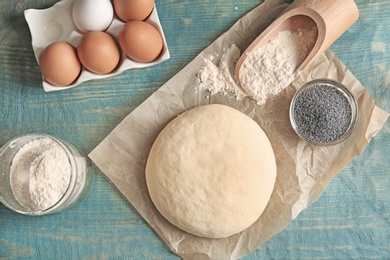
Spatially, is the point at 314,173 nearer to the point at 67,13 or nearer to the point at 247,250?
the point at 247,250

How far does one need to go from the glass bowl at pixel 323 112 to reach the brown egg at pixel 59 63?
1.91 feet

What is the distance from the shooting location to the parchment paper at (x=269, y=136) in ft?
4.14

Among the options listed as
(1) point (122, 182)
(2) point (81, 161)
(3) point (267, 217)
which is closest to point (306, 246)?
(3) point (267, 217)

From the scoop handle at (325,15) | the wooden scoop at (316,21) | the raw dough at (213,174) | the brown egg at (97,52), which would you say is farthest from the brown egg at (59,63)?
the scoop handle at (325,15)

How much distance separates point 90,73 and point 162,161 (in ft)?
0.99

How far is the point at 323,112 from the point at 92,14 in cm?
65

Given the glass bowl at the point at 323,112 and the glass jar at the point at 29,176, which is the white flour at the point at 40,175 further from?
the glass bowl at the point at 323,112

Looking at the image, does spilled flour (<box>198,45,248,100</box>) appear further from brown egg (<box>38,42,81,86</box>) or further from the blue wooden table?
brown egg (<box>38,42,81,86</box>)

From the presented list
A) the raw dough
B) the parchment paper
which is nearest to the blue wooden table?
the parchment paper

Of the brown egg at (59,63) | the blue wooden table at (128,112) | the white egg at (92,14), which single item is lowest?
the blue wooden table at (128,112)

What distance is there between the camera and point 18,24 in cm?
132

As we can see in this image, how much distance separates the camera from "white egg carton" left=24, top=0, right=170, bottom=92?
1.23m

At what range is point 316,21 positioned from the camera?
1.21 metres

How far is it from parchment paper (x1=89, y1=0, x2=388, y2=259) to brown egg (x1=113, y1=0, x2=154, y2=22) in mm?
192
